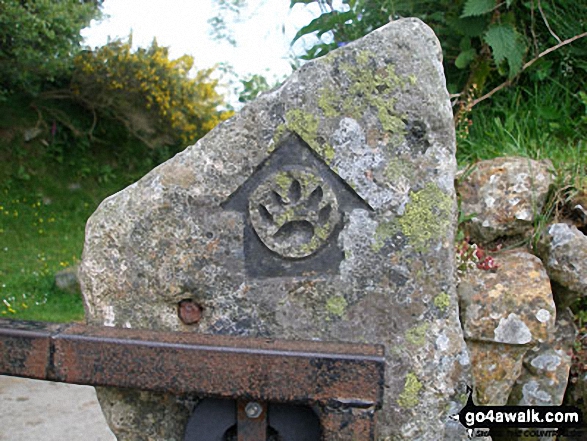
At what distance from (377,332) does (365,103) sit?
59cm

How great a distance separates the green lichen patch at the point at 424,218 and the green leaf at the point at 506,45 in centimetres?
168

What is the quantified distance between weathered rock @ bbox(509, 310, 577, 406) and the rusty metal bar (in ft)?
2.81

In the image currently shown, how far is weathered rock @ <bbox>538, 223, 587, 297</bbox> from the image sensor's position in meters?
2.21

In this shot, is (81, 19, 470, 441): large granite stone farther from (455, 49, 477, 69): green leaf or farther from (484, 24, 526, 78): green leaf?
(455, 49, 477, 69): green leaf

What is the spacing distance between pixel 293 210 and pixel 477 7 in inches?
76.3

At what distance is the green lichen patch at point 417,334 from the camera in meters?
1.76

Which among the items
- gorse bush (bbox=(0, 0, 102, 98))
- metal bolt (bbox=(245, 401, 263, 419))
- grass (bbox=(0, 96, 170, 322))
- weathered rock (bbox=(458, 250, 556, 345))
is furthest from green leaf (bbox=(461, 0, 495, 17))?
gorse bush (bbox=(0, 0, 102, 98))

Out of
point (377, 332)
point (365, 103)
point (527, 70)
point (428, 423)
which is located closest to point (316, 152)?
point (365, 103)

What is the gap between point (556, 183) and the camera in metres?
2.48

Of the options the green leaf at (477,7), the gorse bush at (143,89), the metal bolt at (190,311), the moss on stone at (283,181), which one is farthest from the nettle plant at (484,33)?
the gorse bush at (143,89)

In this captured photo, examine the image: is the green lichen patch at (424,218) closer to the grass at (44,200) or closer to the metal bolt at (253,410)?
the metal bolt at (253,410)

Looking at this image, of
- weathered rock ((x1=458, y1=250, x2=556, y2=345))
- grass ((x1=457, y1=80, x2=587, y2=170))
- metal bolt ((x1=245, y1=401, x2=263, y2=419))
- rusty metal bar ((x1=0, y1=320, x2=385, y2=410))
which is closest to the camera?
rusty metal bar ((x1=0, y1=320, x2=385, y2=410))

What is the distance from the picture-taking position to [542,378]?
218 centimetres

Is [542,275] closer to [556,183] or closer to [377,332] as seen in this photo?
[556,183]
